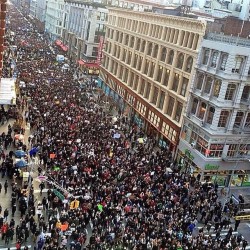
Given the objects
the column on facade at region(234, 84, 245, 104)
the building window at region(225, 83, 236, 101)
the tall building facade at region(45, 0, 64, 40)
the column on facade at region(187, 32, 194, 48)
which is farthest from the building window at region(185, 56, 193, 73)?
the tall building facade at region(45, 0, 64, 40)

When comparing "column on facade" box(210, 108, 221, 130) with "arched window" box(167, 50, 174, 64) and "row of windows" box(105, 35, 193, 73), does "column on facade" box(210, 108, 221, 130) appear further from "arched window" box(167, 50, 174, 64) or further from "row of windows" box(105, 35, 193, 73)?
"arched window" box(167, 50, 174, 64)

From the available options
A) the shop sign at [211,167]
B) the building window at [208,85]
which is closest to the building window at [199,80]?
the building window at [208,85]

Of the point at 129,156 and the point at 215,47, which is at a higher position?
the point at 215,47

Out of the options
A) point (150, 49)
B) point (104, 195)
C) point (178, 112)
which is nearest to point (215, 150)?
point (178, 112)

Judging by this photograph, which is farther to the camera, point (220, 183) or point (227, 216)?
point (220, 183)

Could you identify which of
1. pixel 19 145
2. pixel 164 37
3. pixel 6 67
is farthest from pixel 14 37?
pixel 19 145

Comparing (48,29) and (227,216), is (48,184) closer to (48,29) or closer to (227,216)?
(227,216)

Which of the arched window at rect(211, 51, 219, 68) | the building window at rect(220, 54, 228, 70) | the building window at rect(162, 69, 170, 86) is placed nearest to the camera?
the building window at rect(220, 54, 228, 70)

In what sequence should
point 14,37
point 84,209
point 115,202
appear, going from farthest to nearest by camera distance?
point 14,37
point 115,202
point 84,209
